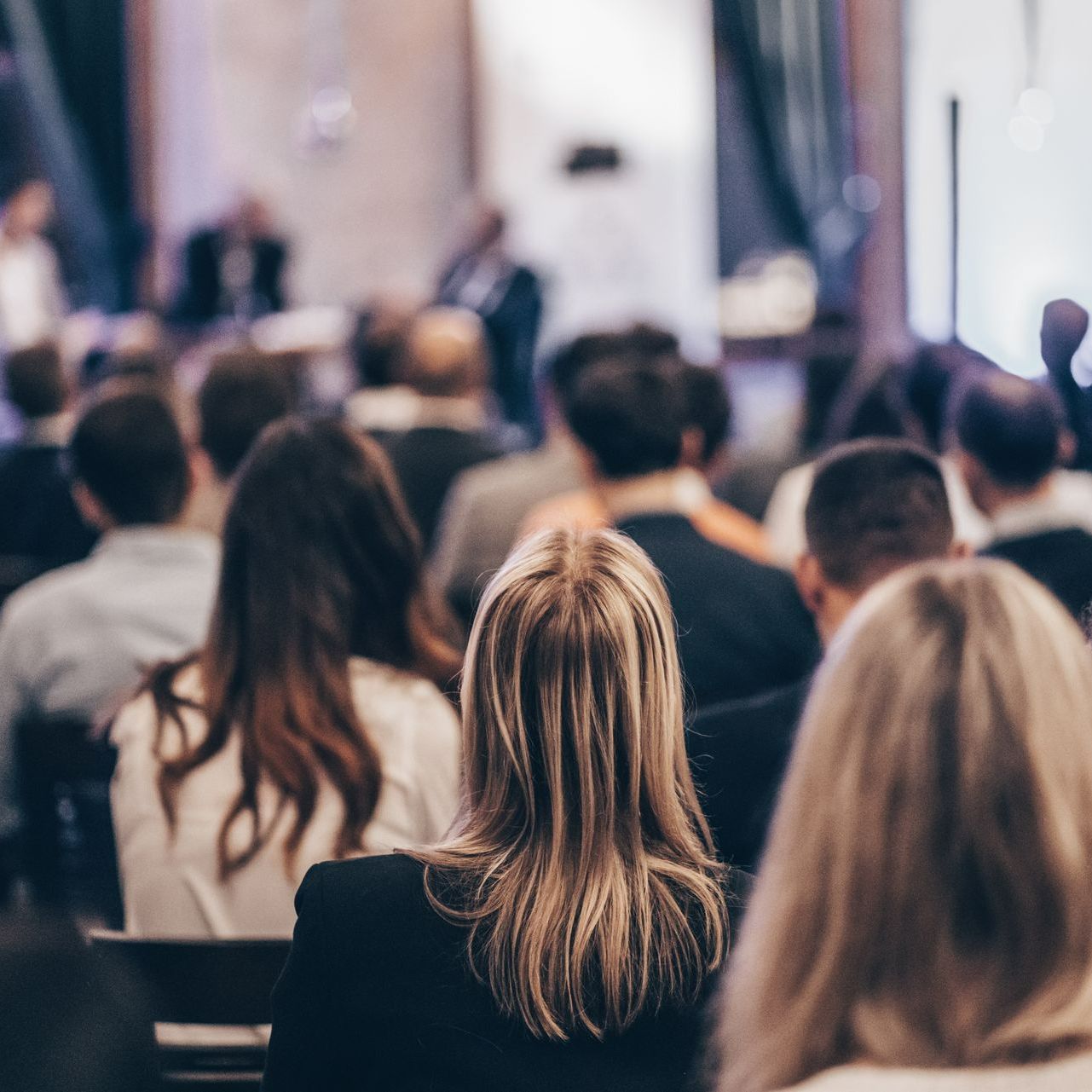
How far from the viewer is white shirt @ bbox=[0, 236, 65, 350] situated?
9.27m

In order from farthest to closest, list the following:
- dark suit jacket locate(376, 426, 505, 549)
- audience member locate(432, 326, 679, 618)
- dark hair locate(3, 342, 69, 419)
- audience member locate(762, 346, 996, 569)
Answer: dark suit jacket locate(376, 426, 505, 549) < dark hair locate(3, 342, 69, 419) < audience member locate(432, 326, 679, 618) < audience member locate(762, 346, 996, 569)

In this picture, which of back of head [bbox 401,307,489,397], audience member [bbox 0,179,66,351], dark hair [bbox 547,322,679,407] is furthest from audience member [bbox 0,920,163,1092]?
audience member [bbox 0,179,66,351]

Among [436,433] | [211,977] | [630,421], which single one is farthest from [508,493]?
[211,977]

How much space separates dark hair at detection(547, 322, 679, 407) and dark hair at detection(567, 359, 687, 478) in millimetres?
1111

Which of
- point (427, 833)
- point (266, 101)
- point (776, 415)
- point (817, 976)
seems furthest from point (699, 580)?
point (266, 101)

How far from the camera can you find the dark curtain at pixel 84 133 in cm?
1020

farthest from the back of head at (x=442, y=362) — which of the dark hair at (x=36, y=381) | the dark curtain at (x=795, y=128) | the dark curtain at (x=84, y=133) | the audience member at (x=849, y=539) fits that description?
the dark curtain at (x=84, y=133)

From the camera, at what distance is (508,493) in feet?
13.2

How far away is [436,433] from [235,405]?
4.17 feet

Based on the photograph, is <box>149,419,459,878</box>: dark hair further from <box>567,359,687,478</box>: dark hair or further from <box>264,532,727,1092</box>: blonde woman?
<box>567,359,687,478</box>: dark hair

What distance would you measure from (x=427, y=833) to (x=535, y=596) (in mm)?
820

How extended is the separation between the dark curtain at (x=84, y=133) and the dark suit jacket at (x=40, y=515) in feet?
20.7

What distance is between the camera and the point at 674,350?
444cm

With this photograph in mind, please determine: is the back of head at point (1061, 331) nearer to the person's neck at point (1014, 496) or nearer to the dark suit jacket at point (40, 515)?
the person's neck at point (1014, 496)
